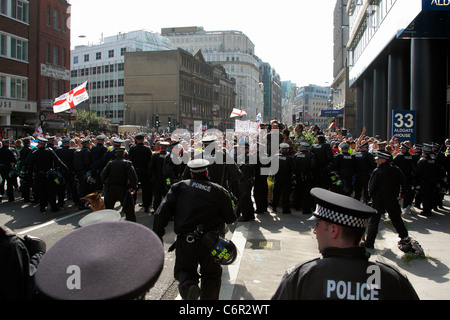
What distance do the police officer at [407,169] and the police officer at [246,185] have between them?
4344 millimetres

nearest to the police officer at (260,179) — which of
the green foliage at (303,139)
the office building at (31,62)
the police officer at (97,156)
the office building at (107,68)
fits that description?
the green foliage at (303,139)

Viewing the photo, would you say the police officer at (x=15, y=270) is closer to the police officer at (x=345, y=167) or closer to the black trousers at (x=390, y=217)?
the black trousers at (x=390, y=217)

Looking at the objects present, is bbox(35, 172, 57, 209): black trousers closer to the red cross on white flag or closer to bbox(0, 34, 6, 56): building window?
the red cross on white flag

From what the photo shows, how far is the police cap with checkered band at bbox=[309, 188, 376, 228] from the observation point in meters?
2.33

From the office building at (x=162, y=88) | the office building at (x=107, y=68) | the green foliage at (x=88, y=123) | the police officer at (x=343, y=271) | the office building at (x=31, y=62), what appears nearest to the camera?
the police officer at (x=343, y=271)

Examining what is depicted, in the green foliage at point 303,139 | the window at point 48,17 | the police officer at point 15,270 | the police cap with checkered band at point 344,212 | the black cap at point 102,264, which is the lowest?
the police officer at point 15,270

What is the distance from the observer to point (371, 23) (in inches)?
1215

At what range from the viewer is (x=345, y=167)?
1082 cm

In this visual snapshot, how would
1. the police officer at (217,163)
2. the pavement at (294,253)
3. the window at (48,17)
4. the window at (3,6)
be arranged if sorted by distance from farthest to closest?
the window at (48,17), the window at (3,6), the police officer at (217,163), the pavement at (294,253)

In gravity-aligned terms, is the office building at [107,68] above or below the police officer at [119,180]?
above

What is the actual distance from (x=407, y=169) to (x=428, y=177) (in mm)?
613

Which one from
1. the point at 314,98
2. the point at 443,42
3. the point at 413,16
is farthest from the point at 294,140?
the point at 314,98

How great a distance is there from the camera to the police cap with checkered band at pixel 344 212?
7.64 ft

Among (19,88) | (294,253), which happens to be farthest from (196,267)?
(19,88)
